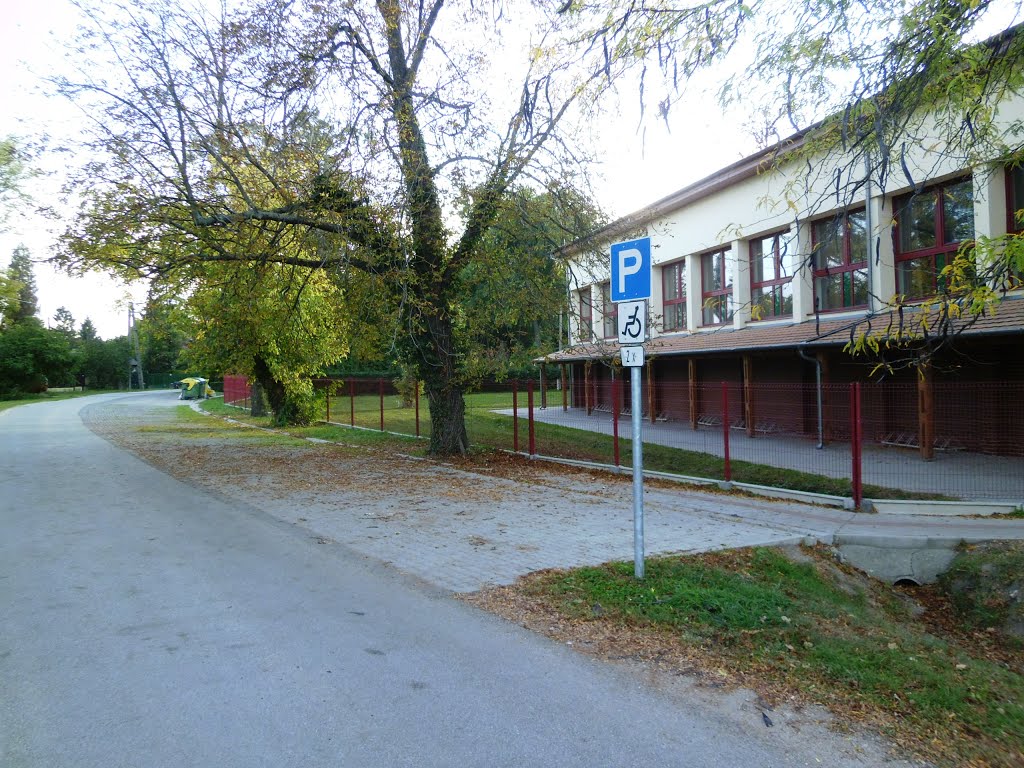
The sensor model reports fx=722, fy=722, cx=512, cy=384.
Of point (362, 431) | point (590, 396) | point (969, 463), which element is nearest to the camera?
point (969, 463)

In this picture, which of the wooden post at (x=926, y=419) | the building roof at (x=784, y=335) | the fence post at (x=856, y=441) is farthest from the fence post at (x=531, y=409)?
the wooden post at (x=926, y=419)

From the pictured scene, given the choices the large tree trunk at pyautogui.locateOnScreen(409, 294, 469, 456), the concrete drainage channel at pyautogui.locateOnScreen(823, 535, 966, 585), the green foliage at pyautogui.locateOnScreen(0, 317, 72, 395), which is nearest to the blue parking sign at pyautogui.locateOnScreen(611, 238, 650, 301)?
the concrete drainage channel at pyautogui.locateOnScreen(823, 535, 966, 585)

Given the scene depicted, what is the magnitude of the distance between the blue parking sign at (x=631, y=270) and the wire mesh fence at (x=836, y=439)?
5.84 metres

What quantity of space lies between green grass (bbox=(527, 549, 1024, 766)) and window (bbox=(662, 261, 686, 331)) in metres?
18.3

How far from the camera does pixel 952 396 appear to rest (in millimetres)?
12227

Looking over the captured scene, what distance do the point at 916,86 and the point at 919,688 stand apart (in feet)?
19.1

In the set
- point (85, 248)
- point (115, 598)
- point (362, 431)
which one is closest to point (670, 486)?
point (115, 598)

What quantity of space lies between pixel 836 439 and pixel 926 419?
1.85 metres

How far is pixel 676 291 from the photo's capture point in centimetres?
2553

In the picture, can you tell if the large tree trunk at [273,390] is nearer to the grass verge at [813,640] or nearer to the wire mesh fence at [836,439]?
the wire mesh fence at [836,439]

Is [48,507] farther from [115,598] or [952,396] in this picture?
[952,396]

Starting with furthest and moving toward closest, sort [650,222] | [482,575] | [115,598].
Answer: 1. [650,222]
2. [482,575]
3. [115,598]

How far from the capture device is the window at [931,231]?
1512 cm

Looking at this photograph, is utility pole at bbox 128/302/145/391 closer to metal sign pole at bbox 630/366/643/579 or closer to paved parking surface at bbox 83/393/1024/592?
paved parking surface at bbox 83/393/1024/592
